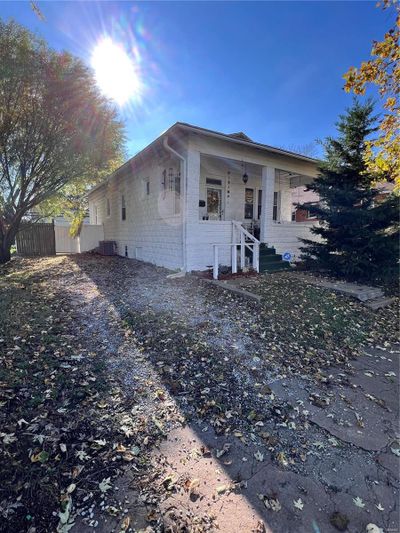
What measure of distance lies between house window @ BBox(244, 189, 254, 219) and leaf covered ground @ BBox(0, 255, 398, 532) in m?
5.54

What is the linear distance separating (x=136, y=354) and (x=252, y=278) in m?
4.19

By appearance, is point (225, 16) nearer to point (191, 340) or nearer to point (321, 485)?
point (191, 340)

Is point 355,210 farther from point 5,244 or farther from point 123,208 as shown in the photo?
point 5,244

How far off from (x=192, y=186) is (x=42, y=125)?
20.4ft

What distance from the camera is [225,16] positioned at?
6.05 m

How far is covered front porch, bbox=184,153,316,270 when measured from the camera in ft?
25.5

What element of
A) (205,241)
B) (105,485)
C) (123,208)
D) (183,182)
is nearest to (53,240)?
(123,208)

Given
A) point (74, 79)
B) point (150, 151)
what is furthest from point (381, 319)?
point (74, 79)

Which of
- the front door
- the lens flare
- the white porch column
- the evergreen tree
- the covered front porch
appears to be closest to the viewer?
the lens flare

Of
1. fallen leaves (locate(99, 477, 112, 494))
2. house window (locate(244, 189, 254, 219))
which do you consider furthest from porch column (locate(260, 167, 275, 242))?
fallen leaves (locate(99, 477, 112, 494))

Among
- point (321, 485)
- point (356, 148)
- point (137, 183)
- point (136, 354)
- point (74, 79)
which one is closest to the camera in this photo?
point (321, 485)

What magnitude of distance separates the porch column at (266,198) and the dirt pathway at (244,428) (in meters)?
5.08

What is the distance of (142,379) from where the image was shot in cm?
304

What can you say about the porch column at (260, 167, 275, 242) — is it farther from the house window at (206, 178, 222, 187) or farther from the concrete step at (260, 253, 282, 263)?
the house window at (206, 178, 222, 187)
